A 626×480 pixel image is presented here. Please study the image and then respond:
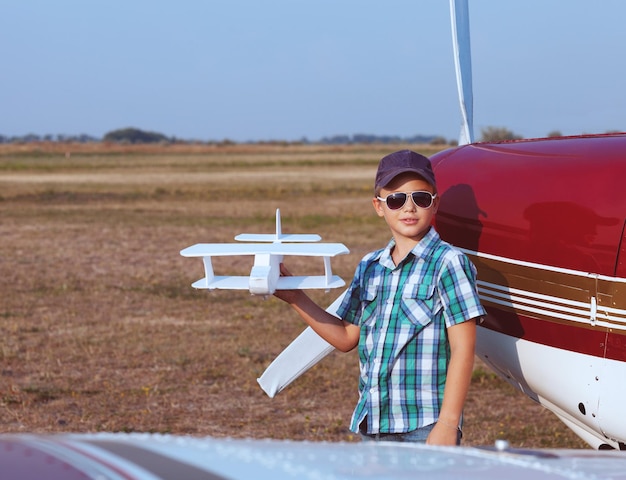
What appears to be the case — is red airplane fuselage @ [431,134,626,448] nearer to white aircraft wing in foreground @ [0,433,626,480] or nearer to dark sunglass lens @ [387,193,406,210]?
Answer: dark sunglass lens @ [387,193,406,210]

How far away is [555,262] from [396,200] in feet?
2.16

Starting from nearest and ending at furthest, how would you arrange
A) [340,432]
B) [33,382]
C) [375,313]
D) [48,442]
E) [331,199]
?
[48,442], [375,313], [340,432], [33,382], [331,199]

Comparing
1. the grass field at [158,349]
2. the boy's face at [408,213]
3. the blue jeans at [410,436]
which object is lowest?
the grass field at [158,349]

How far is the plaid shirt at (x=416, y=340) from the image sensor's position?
3.01m

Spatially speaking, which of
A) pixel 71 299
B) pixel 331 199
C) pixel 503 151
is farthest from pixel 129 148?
pixel 503 151

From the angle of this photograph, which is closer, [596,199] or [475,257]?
[596,199]

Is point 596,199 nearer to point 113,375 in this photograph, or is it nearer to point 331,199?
point 113,375

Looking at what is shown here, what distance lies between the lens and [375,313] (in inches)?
124

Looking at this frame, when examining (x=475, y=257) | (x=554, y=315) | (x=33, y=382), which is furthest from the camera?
(x=33, y=382)

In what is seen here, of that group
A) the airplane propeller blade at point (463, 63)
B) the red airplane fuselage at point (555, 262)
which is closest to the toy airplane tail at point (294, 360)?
the red airplane fuselage at point (555, 262)

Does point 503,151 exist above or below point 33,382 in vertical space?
above

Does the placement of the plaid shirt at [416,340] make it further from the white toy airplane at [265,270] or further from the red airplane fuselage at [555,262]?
the red airplane fuselage at [555,262]

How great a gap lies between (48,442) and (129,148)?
291ft

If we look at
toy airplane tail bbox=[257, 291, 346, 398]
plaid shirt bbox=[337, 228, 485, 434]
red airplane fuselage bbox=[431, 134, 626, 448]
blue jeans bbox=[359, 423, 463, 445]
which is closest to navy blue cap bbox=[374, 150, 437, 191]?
plaid shirt bbox=[337, 228, 485, 434]
